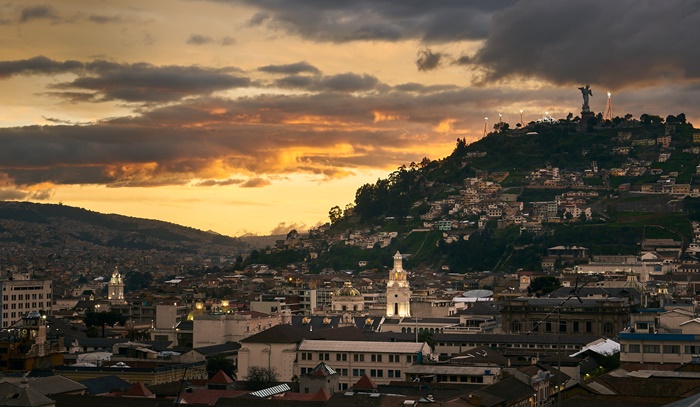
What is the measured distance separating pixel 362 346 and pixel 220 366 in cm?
1128

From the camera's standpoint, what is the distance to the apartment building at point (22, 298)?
6687 inches

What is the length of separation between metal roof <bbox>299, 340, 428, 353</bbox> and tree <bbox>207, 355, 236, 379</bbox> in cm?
579

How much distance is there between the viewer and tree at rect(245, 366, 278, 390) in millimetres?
91500

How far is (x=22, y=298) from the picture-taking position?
17512 centimetres

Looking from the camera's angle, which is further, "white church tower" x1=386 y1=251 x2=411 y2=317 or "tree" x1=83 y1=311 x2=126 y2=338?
"tree" x1=83 y1=311 x2=126 y2=338

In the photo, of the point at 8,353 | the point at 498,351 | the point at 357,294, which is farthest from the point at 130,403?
the point at 357,294

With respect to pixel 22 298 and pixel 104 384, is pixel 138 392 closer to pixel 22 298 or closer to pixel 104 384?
pixel 104 384

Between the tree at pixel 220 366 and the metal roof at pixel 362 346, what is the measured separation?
5.79 m

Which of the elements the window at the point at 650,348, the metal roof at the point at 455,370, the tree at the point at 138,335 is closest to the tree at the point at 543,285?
the tree at the point at 138,335

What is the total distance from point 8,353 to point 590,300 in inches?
2293

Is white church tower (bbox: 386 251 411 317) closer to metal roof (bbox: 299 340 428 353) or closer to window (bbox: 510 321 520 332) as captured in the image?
window (bbox: 510 321 520 332)

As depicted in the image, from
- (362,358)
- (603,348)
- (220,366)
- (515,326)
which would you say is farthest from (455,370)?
(515,326)

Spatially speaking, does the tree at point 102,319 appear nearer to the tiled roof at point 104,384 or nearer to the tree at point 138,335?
the tree at point 138,335

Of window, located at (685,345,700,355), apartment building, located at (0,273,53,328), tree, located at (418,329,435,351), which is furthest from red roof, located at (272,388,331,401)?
apartment building, located at (0,273,53,328)
